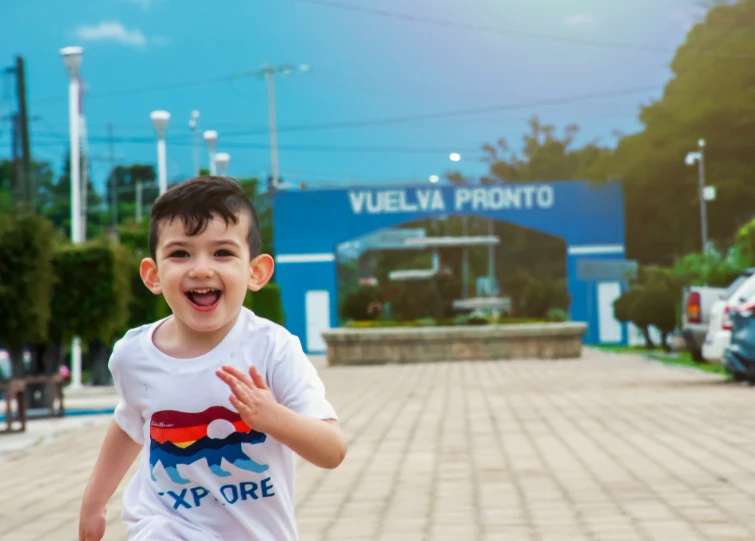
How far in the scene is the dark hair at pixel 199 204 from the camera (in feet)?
9.95

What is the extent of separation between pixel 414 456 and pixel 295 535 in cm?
756

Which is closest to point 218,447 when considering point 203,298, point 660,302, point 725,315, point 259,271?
point 203,298

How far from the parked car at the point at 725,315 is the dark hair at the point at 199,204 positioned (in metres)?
16.1

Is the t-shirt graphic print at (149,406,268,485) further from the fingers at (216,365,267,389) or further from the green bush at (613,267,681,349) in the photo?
the green bush at (613,267,681,349)

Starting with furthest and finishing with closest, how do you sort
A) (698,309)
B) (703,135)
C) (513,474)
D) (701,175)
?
(703,135) < (701,175) < (698,309) < (513,474)

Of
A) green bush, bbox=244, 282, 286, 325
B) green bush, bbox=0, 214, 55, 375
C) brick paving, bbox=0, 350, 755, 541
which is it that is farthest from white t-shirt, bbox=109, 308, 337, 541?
green bush, bbox=244, 282, 286, 325

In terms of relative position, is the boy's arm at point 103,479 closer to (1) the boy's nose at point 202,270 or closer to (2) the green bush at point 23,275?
(1) the boy's nose at point 202,270

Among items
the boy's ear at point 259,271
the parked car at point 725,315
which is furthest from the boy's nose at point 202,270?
the parked car at point 725,315

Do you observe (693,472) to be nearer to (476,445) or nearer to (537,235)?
(476,445)

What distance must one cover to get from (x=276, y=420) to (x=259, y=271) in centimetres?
50

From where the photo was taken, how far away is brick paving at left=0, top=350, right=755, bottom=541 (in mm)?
7090

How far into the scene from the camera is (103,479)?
339 cm

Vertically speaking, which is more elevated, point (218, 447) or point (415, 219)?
point (415, 219)

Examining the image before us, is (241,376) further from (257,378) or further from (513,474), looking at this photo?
(513,474)
